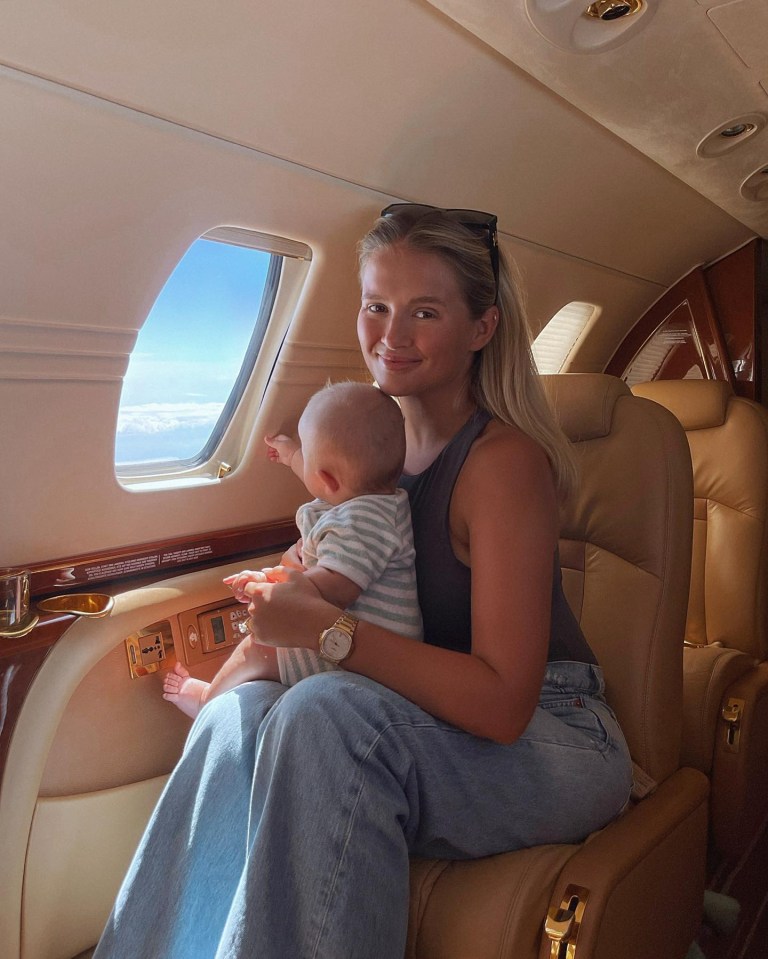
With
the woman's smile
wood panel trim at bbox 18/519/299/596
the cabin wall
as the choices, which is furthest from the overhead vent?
wood panel trim at bbox 18/519/299/596

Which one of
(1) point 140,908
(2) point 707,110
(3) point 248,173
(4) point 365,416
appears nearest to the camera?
(1) point 140,908

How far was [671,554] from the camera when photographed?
198cm

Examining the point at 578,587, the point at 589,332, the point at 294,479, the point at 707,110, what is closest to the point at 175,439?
the point at 294,479

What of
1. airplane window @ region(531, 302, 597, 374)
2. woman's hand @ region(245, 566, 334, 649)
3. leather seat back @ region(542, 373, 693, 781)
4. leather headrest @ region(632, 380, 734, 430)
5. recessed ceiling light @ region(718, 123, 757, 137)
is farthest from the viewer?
airplane window @ region(531, 302, 597, 374)

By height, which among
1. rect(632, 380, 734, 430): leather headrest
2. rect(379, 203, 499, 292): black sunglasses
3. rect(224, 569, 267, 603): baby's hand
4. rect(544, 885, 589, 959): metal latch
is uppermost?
rect(379, 203, 499, 292): black sunglasses

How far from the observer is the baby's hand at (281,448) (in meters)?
2.37

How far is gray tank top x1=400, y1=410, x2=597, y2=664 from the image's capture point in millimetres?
1751

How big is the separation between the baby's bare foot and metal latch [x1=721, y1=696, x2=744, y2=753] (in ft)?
4.69

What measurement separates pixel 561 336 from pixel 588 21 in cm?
212

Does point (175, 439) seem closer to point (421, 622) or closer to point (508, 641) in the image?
point (421, 622)

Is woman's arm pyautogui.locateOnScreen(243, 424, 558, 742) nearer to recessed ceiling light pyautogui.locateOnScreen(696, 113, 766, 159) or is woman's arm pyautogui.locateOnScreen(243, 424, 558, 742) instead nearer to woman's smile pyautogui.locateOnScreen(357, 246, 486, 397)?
woman's smile pyautogui.locateOnScreen(357, 246, 486, 397)

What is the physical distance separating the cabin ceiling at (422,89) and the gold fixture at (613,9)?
54 mm

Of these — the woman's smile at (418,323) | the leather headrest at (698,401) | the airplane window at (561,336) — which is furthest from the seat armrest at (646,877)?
the airplane window at (561,336)

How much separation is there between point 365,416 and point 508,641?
1.66ft
